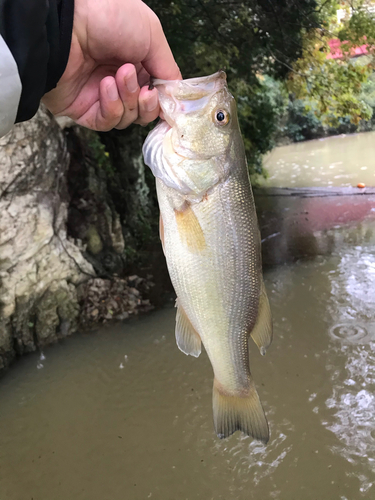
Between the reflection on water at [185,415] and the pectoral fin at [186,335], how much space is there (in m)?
1.53

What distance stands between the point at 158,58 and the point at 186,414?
285 cm

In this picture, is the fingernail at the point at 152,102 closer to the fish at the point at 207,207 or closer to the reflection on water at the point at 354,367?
the fish at the point at 207,207

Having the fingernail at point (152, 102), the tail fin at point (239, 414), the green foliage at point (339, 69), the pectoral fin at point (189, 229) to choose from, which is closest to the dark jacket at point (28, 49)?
the fingernail at point (152, 102)

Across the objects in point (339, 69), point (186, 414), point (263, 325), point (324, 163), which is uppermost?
point (339, 69)

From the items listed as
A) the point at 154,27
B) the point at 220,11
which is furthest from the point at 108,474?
the point at 220,11

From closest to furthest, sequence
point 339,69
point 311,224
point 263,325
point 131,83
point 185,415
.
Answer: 1. point 131,83
2. point 263,325
3. point 185,415
4. point 339,69
5. point 311,224

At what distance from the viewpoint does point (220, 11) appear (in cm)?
615

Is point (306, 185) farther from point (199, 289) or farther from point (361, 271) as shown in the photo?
point (199, 289)

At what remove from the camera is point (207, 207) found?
5.61ft

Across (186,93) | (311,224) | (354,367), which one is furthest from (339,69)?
(186,93)

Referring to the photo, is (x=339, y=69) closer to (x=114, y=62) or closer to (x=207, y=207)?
(x=114, y=62)

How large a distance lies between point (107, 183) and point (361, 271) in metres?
3.99

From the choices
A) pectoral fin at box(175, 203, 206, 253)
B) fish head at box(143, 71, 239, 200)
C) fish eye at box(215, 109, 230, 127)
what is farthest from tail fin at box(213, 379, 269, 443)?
fish eye at box(215, 109, 230, 127)

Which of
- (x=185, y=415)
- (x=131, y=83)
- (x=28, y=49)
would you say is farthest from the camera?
(x=185, y=415)
